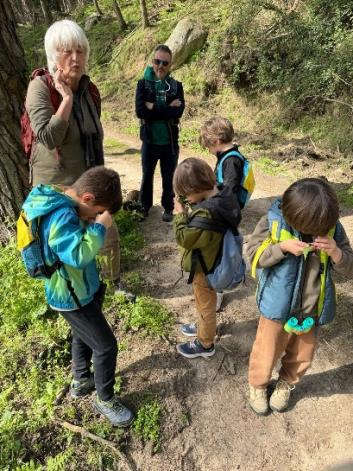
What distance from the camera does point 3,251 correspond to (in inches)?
168

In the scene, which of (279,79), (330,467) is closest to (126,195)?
(330,467)

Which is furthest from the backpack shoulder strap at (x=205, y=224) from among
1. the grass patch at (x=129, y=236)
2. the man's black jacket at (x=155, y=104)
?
the man's black jacket at (x=155, y=104)

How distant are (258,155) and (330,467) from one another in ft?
23.3

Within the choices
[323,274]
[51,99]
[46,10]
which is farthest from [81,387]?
[46,10]

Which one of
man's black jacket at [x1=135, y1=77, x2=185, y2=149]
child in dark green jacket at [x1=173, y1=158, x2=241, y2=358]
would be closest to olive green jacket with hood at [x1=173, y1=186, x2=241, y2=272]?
child in dark green jacket at [x1=173, y1=158, x2=241, y2=358]

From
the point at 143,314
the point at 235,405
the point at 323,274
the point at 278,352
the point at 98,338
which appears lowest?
the point at 235,405

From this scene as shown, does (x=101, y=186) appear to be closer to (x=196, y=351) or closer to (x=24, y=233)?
(x=24, y=233)

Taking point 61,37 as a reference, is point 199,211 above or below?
below

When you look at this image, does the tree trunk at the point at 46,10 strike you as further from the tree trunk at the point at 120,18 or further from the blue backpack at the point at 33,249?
the blue backpack at the point at 33,249

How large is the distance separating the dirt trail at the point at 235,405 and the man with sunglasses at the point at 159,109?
209 centimetres

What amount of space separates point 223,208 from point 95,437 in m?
1.90

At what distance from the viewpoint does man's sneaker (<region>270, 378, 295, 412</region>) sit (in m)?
2.99

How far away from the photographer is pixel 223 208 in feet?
8.72

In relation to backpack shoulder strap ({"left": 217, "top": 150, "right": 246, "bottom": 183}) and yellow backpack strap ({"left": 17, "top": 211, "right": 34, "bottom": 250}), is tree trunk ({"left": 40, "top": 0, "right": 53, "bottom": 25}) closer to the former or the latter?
backpack shoulder strap ({"left": 217, "top": 150, "right": 246, "bottom": 183})
